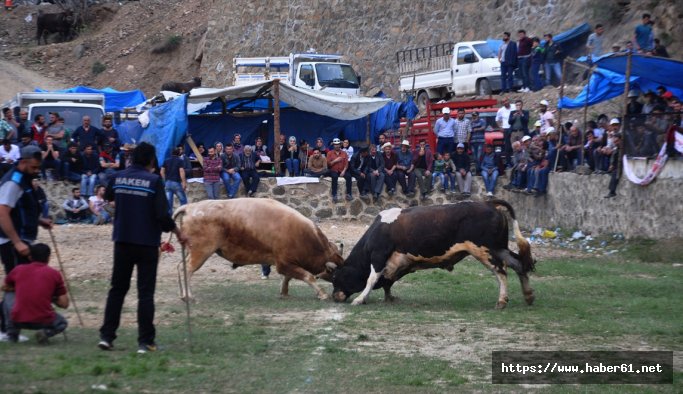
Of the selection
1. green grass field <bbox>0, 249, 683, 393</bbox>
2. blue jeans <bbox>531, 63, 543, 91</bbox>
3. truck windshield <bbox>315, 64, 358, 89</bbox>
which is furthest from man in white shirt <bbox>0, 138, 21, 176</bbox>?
blue jeans <bbox>531, 63, 543, 91</bbox>

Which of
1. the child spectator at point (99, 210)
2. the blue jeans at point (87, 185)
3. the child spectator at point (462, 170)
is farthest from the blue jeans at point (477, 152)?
the blue jeans at point (87, 185)

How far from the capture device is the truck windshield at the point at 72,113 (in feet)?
91.2

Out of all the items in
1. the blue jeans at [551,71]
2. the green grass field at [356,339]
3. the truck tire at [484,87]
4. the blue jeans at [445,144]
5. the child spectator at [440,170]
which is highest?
the blue jeans at [551,71]

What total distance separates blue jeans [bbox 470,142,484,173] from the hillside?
8843 mm

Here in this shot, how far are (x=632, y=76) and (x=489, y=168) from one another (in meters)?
4.60

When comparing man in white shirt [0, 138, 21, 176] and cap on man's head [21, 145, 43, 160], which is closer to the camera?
cap on man's head [21, 145, 43, 160]

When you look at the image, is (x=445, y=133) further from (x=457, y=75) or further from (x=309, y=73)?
(x=309, y=73)

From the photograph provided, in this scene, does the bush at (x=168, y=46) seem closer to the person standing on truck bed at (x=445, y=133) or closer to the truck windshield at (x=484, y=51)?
the truck windshield at (x=484, y=51)

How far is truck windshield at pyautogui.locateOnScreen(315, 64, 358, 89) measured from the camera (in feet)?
116

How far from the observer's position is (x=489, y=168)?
86.8 ft

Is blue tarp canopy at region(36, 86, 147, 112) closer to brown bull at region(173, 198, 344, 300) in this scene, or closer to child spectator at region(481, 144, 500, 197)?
child spectator at region(481, 144, 500, 197)

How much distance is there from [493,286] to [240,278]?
14.4 feet

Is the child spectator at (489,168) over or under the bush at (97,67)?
under

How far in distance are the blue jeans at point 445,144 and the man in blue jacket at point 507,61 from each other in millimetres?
5453
